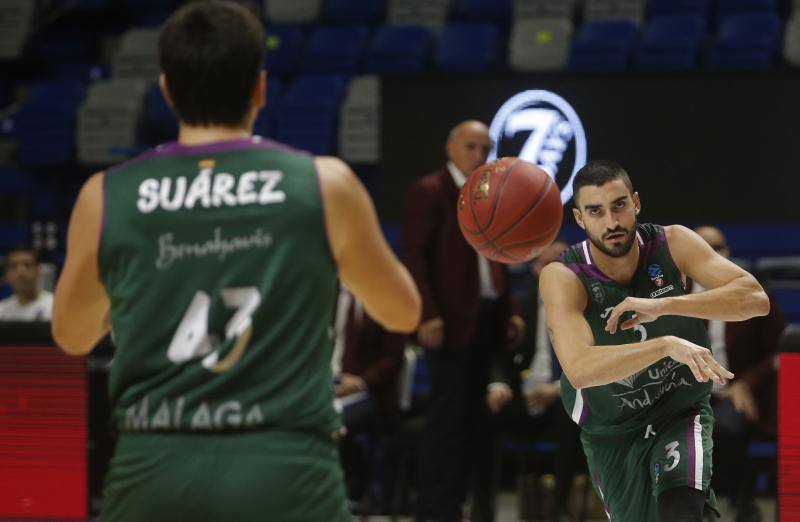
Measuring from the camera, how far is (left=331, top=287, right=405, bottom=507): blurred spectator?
7.23m

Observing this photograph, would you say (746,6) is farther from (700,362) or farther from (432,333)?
(700,362)

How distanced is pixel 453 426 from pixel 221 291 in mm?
4530

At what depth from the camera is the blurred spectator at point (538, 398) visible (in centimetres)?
690

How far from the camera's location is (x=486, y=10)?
12305 millimetres

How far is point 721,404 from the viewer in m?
6.93

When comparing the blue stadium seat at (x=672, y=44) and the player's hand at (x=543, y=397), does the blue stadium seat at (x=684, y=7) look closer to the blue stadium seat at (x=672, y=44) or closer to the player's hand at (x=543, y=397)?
the blue stadium seat at (x=672, y=44)

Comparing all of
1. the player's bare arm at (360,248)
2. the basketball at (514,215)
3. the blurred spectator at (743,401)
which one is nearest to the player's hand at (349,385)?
the blurred spectator at (743,401)

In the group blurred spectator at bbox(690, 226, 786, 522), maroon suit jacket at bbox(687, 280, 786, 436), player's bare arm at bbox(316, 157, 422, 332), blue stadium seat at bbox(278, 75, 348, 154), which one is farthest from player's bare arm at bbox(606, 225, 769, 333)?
blue stadium seat at bbox(278, 75, 348, 154)

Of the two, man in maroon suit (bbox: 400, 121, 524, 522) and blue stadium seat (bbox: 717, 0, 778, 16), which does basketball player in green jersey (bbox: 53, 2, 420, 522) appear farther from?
blue stadium seat (bbox: 717, 0, 778, 16)

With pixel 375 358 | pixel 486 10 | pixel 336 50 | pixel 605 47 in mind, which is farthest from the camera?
pixel 486 10

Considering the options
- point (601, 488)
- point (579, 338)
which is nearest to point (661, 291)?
point (579, 338)

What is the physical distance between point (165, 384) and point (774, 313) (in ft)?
18.1

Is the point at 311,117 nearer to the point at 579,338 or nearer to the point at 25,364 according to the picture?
the point at 25,364

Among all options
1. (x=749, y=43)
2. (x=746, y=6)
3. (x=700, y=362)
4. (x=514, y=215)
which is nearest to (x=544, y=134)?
(x=749, y=43)
